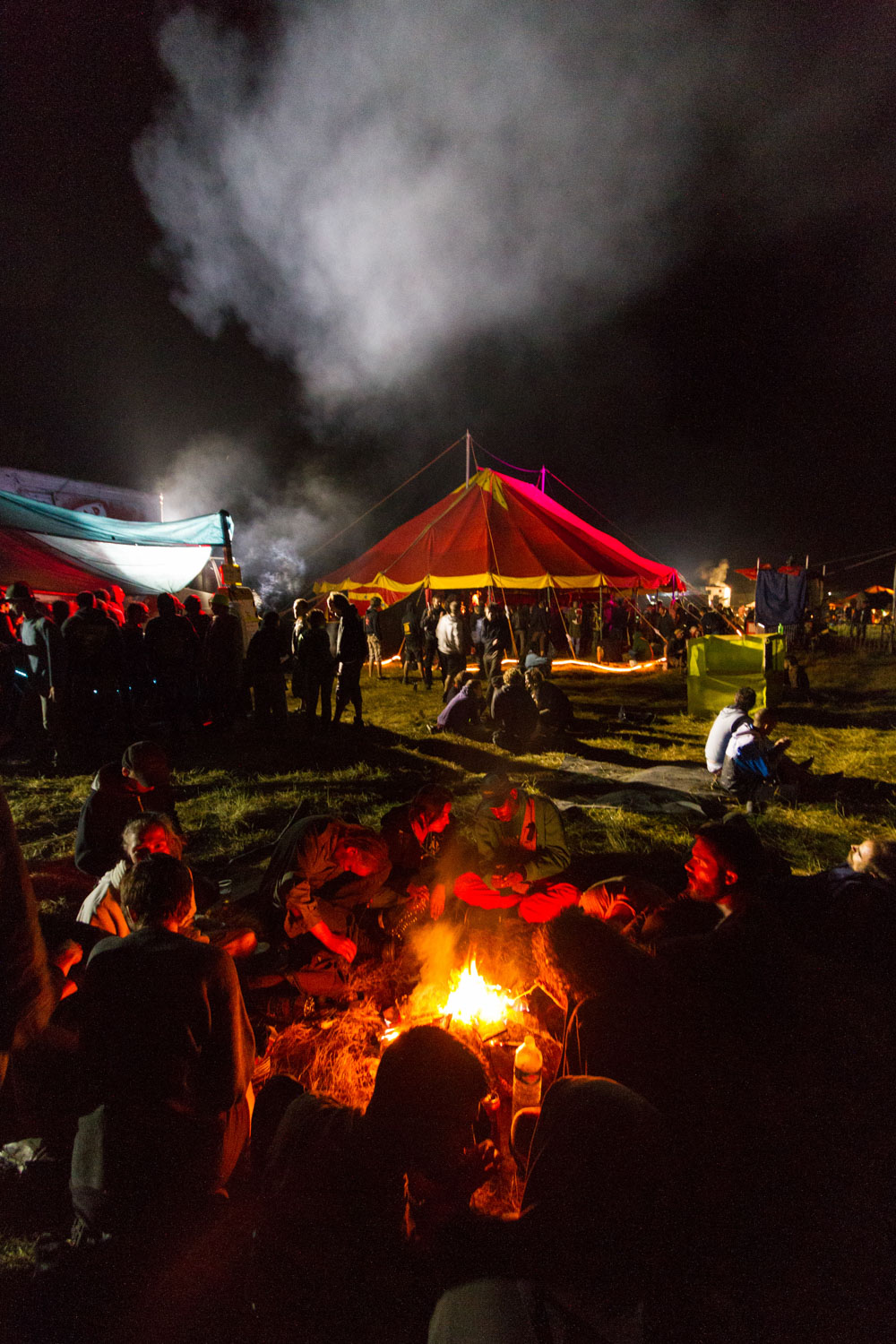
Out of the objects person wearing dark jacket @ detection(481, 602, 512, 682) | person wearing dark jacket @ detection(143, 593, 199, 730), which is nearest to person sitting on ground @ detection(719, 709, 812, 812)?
person wearing dark jacket @ detection(481, 602, 512, 682)

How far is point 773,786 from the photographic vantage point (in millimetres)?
5574

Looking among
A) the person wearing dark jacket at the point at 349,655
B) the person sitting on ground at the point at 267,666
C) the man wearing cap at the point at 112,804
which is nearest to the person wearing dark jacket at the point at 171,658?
the person sitting on ground at the point at 267,666

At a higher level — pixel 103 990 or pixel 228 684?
pixel 228 684

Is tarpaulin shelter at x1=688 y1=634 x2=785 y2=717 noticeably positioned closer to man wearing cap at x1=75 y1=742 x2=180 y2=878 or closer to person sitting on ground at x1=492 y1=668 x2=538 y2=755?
person sitting on ground at x1=492 y1=668 x2=538 y2=755

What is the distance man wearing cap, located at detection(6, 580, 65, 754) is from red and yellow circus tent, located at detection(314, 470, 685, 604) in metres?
6.44

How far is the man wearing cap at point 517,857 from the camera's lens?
3.58 meters

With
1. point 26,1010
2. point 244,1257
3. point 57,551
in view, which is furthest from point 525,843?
point 57,551

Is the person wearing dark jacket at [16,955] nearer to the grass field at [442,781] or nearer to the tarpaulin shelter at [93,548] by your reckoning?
the grass field at [442,781]

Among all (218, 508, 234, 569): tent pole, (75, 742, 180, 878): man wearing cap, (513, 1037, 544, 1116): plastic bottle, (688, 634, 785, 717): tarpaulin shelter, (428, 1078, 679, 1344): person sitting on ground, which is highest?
(218, 508, 234, 569): tent pole

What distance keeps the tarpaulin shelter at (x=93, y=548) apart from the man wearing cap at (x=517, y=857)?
6.74 metres

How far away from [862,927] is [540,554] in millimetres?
9494

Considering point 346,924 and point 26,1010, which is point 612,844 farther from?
point 26,1010

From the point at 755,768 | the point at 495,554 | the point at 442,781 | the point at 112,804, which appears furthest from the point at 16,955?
the point at 495,554

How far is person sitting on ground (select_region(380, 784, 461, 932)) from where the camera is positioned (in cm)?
355
